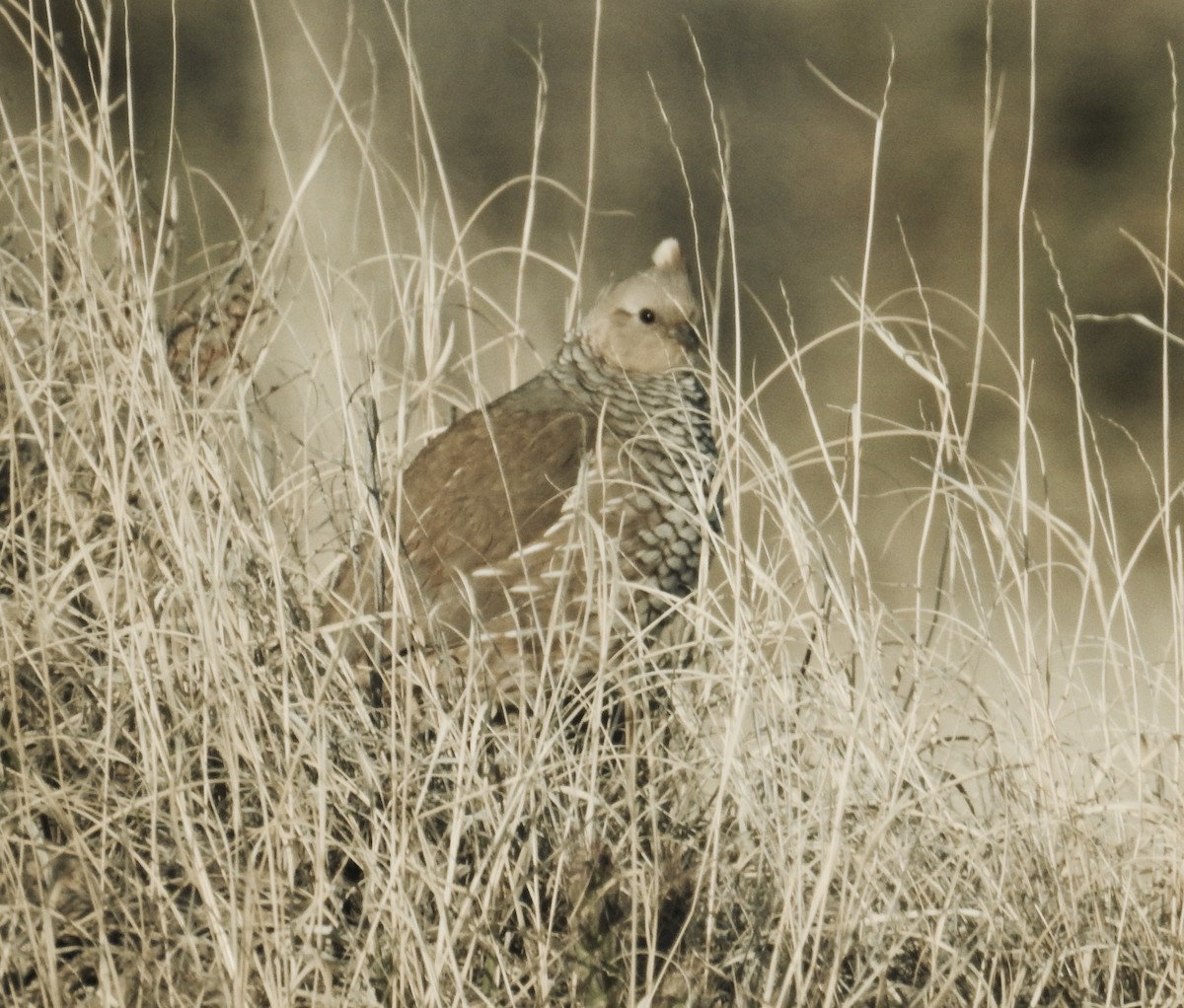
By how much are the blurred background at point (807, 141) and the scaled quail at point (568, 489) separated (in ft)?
13.0

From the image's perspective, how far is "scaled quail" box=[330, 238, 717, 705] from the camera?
366cm

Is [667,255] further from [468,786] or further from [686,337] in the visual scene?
[468,786]

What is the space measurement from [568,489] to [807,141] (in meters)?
5.55

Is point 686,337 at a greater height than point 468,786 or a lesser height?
greater

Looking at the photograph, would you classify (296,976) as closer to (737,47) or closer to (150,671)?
(150,671)

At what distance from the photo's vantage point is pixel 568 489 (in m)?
3.79

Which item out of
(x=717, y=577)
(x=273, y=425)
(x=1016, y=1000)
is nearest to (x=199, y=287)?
(x=273, y=425)

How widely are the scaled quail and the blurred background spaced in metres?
3.96

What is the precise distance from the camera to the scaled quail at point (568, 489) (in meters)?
3.66

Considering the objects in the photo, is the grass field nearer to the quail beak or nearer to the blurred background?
the quail beak

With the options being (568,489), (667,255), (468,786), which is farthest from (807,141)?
(468,786)

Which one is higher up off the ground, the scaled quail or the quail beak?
the quail beak

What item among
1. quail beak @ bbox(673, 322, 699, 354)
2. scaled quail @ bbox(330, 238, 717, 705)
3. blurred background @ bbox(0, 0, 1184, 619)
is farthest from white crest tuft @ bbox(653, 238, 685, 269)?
blurred background @ bbox(0, 0, 1184, 619)

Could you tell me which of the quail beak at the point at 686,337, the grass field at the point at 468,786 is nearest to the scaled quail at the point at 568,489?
the quail beak at the point at 686,337
